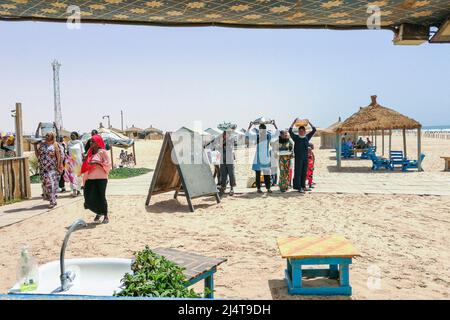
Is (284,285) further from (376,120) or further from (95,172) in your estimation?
(376,120)

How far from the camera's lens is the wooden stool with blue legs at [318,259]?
11.4 feet

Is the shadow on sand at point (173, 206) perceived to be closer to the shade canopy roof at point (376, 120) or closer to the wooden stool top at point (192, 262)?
the wooden stool top at point (192, 262)

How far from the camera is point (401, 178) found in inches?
508

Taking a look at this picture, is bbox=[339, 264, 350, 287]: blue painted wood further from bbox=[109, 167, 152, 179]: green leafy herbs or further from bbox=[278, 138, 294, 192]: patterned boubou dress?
bbox=[109, 167, 152, 179]: green leafy herbs

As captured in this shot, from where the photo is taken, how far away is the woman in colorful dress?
32.0 feet

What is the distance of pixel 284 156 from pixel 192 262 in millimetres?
7101

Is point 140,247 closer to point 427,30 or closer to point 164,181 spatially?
point 164,181

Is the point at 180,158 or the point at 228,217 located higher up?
the point at 180,158

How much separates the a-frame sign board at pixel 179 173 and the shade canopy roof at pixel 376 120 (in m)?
10.3

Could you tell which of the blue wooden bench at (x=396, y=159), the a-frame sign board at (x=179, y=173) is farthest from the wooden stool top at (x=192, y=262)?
the blue wooden bench at (x=396, y=159)

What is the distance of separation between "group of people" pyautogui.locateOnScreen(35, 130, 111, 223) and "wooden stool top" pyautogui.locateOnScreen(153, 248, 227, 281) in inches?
150

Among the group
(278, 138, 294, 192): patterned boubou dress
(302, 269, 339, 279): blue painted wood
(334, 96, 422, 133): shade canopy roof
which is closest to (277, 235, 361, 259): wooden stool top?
(302, 269, 339, 279): blue painted wood
